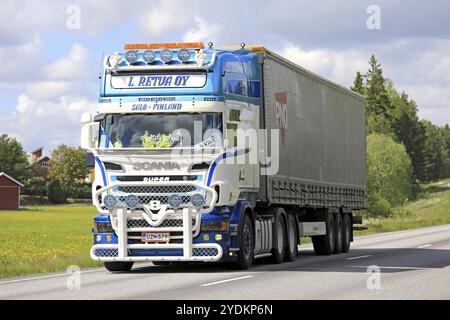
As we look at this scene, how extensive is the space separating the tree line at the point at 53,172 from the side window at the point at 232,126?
397ft

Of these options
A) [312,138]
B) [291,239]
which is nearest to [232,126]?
[291,239]

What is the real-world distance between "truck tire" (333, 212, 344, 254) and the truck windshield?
10340 millimetres

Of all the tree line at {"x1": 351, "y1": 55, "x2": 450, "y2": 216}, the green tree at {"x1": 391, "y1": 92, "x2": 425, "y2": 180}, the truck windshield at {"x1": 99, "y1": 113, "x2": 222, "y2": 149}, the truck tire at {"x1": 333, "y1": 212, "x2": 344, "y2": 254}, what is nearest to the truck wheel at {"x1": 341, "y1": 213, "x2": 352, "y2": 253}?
the truck tire at {"x1": 333, "y1": 212, "x2": 344, "y2": 254}

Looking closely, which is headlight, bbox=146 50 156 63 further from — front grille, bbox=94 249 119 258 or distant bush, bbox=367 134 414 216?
distant bush, bbox=367 134 414 216

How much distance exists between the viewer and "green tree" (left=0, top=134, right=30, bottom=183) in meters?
165

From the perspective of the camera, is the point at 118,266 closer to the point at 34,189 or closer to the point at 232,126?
the point at 232,126

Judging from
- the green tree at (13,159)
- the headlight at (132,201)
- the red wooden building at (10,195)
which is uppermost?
the green tree at (13,159)

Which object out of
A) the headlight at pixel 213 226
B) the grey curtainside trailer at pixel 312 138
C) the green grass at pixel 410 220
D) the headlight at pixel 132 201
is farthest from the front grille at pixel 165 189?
the green grass at pixel 410 220

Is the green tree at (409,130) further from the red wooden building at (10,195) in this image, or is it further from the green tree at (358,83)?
the red wooden building at (10,195)

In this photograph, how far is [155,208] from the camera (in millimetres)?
19609

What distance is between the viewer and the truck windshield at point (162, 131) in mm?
19766

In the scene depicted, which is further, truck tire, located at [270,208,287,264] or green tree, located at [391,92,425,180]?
green tree, located at [391,92,425,180]
